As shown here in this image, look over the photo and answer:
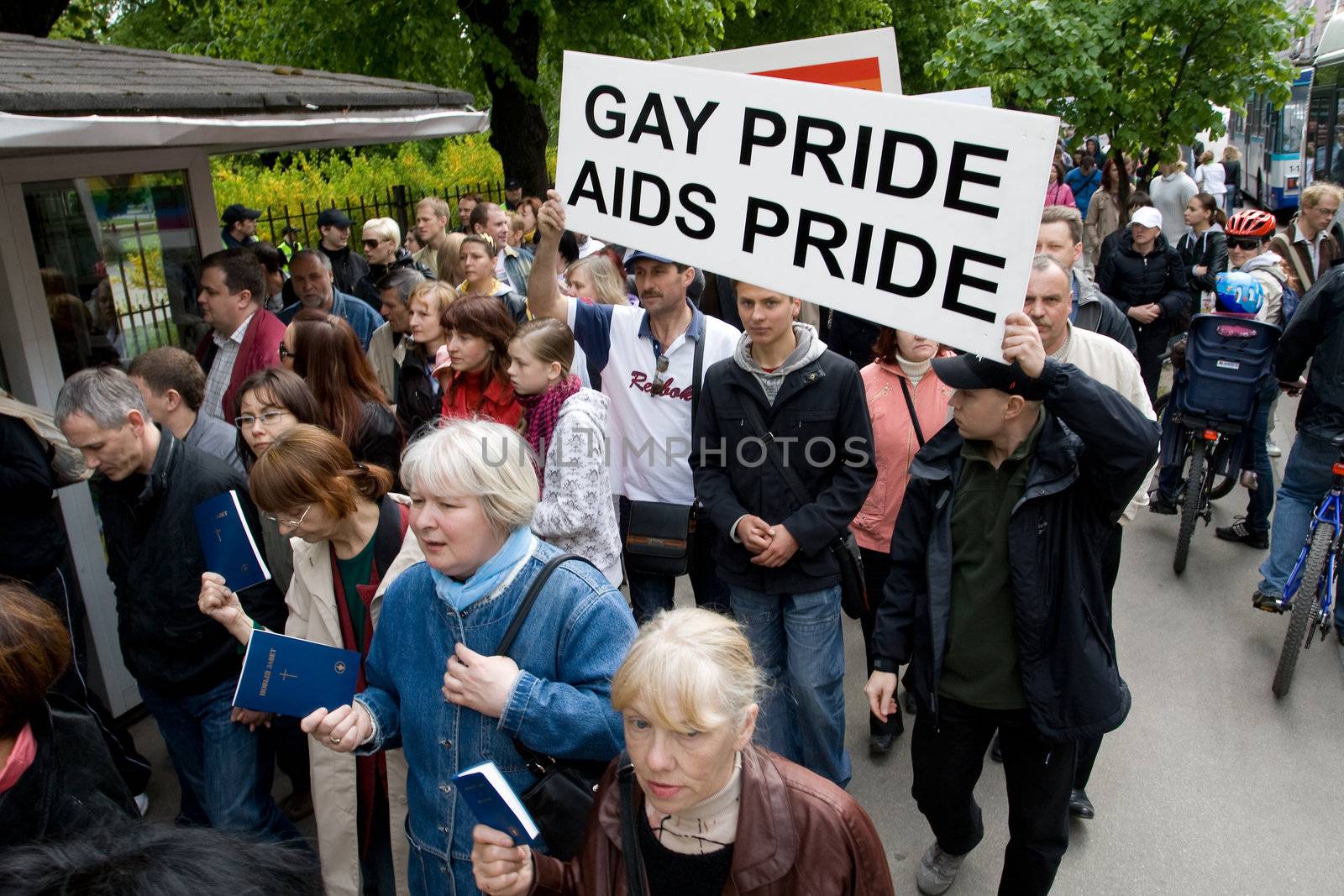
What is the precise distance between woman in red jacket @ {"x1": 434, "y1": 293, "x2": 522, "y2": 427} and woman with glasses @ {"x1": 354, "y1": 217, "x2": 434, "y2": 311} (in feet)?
14.5

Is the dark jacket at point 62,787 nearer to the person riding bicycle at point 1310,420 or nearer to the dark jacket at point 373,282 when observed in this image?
the person riding bicycle at point 1310,420

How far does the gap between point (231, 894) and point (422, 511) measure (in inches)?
45.8

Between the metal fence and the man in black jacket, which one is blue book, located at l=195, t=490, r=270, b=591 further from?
the metal fence

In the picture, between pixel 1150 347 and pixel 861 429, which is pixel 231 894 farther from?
pixel 1150 347

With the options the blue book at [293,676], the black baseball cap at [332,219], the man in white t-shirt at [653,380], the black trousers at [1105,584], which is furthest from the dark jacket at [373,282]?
the blue book at [293,676]

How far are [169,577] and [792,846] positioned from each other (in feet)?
7.86

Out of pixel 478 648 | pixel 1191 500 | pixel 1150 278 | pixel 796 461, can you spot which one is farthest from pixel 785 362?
pixel 1150 278

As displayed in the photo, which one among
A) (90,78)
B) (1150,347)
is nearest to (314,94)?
(90,78)

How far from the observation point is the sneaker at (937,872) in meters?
3.69

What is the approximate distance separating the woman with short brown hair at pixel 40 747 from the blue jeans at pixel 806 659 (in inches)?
86.3

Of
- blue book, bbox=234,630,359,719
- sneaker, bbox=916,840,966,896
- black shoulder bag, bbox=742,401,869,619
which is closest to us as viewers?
blue book, bbox=234,630,359,719

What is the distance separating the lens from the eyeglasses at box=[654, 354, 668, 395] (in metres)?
4.25

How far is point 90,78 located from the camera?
4.47 metres

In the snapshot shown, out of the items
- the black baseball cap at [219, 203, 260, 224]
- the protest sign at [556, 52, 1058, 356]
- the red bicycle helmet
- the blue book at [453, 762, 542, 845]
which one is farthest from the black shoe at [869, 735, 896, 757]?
the black baseball cap at [219, 203, 260, 224]
